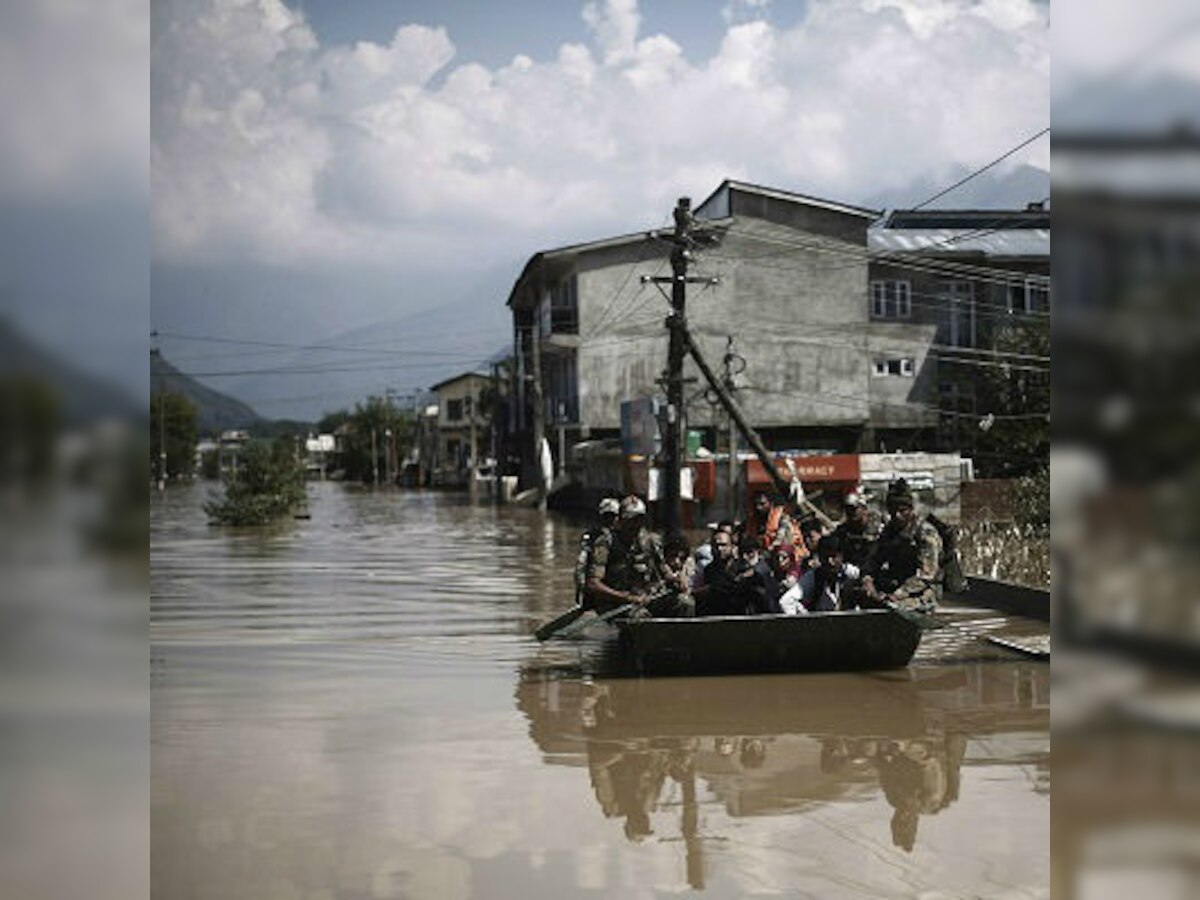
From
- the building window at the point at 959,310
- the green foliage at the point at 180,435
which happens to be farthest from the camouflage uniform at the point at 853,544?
the building window at the point at 959,310

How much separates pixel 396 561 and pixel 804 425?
11270mm

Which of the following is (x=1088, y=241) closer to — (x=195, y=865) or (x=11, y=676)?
(x=11, y=676)

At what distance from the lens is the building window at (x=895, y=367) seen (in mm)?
26281

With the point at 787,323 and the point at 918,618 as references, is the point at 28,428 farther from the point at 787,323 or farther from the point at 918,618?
the point at 787,323

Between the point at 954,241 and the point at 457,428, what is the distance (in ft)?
118

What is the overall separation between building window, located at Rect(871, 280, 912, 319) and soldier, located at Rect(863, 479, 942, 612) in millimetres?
18676

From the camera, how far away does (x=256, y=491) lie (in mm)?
27266

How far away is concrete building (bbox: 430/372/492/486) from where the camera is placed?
53.4m

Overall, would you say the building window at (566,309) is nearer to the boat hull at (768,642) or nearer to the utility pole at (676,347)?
the utility pole at (676,347)

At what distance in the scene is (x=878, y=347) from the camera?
86.5 ft

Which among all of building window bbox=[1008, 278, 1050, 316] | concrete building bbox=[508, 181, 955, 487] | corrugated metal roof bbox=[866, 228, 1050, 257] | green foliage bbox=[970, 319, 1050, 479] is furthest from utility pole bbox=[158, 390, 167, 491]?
corrugated metal roof bbox=[866, 228, 1050, 257]

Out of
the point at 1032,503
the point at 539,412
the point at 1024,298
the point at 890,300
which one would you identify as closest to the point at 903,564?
the point at 1032,503

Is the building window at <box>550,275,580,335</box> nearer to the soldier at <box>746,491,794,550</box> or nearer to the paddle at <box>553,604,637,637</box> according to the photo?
the soldier at <box>746,491,794,550</box>

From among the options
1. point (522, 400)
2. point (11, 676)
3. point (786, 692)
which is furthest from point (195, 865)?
point (522, 400)
